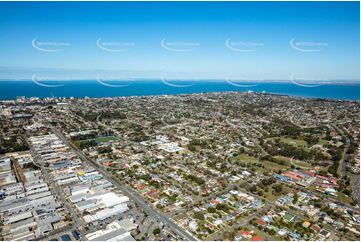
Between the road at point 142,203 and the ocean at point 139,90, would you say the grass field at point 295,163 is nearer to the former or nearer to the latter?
the road at point 142,203

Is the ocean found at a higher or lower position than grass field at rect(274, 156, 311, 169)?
higher

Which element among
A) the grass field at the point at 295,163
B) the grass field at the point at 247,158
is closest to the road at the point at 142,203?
the grass field at the point at 247,158

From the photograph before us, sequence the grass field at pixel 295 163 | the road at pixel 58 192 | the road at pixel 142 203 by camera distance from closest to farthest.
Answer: the road at pixel 142 203 < the road at pixel 58 192 < the grass field at pixel 295 163

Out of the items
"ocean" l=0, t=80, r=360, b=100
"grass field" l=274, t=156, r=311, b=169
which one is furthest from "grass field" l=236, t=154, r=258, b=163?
"ocean" l=0, t=80, r=360, b=100

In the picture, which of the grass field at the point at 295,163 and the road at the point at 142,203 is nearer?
the road at the point at 142,203

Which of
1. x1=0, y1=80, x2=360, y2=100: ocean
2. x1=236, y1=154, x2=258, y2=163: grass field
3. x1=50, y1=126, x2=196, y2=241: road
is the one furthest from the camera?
x1=0, y1=80, x2=360, y2=100: ocean

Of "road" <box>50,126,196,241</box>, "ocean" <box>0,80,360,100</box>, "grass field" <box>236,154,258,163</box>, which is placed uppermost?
"ocean" <box>0,80,360,100</box>

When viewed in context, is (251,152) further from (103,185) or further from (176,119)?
(176,119)

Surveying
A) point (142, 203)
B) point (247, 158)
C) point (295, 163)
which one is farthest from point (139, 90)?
point (142, 203)

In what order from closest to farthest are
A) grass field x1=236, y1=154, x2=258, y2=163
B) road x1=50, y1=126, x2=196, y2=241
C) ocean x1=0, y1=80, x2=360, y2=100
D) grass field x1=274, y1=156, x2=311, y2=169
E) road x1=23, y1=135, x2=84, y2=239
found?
1. road x1=50, y1=126, x2=196, y2=241
2. road x1=23, y1=135, x2=84, y2=239
3. grass field x1=274, y1=156, x2=311, y2=169
4. grass field x1=236, y1=154, x2=258, y2=163
5. ocean x1=0, y1=80, x2=360, y2=100

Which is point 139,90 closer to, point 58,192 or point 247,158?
point 247,158

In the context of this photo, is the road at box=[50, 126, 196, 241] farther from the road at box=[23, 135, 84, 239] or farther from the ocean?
the ocean
